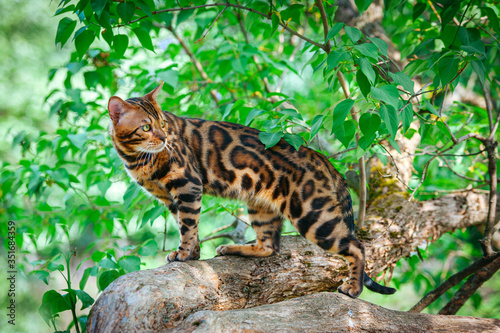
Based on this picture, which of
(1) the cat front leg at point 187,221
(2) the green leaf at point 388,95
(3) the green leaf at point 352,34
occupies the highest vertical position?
(3) the green leaf at point 352,34

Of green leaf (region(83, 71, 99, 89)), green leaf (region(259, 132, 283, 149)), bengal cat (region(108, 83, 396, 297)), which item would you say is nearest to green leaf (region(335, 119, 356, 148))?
green leaf (region(259, 132, 283, 149))

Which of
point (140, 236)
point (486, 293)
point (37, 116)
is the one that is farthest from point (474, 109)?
point (37, 116)

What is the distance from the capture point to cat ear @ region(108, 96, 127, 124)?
106 inches

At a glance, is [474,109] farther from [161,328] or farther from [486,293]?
[486,293]

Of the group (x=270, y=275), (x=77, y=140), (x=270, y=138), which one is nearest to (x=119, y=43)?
(x=77, y=140)

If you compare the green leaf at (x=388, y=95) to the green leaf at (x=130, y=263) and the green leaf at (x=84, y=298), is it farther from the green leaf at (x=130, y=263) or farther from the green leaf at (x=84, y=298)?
the green leaf at (x=84, y=298)

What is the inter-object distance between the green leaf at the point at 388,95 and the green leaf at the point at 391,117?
1.8 inches

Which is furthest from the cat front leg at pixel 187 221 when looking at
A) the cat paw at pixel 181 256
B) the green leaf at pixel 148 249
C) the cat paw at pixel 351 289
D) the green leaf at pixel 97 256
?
the cat paw at pixel 351 289

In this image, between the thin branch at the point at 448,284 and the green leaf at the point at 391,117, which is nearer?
the green leaf at the point at 391,117

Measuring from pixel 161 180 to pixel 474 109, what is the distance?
11.0 ft

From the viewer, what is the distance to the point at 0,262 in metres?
2.82

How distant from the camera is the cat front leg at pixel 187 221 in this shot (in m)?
2.86

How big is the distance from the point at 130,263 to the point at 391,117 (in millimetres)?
2048

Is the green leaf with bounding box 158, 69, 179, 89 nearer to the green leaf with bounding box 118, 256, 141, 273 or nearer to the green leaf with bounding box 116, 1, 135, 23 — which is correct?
the green leaf with bounding box 116, 1, 135, 23
